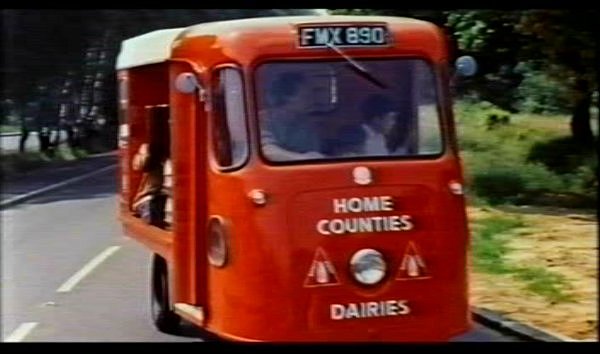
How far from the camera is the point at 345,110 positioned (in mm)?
3584

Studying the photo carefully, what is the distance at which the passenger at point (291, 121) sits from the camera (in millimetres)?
3529

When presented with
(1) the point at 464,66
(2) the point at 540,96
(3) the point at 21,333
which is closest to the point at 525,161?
(2) the point at 540,96

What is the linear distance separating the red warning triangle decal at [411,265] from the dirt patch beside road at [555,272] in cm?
32

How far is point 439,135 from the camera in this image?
11.9 ft

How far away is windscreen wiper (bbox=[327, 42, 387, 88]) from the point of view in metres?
3.55

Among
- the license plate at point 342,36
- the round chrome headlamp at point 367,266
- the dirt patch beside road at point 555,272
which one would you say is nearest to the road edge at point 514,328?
the dirt patch beside road at point 555,272

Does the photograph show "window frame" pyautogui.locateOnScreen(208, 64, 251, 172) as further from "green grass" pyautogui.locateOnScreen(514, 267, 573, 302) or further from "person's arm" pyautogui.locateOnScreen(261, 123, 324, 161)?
"green grass" pyautogui.locateOnScreen(514, 267, 573, 302)

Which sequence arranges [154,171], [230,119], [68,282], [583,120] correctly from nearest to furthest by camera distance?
1. [230,119]
2. [68,282]
3. [583,120]
4. [154,171]

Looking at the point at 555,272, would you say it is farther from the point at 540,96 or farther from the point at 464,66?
the point at 464,66

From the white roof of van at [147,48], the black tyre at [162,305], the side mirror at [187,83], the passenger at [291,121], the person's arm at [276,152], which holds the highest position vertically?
the white roof of van at [147,48]

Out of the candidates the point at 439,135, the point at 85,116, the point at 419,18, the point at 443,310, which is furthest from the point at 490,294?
the point at 85,116

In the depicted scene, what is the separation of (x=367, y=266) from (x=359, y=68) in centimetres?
61

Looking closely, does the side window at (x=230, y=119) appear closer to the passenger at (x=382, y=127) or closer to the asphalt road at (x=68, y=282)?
the passenger at (x=382, y=127)

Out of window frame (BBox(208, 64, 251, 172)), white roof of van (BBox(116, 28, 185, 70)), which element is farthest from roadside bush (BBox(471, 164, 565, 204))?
white roof of van (BBox(116, 28, 185, 70))
